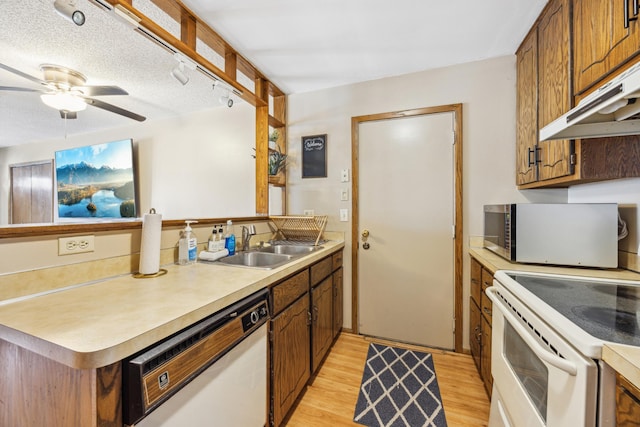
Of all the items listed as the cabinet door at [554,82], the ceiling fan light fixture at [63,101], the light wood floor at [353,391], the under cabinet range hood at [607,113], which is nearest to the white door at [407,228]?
the light wood floor at [353,391]

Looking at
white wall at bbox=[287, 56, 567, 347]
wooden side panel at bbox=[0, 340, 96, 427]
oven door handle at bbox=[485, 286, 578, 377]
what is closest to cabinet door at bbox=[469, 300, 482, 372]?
white wall at bbox=[287, 56, 567, 347]

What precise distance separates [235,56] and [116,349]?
2016 millimetres

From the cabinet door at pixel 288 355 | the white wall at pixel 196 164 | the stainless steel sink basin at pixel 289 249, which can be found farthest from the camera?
the white wall at pixel 196 164

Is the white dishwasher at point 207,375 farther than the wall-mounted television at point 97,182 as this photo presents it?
No

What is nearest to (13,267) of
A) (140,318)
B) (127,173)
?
(140,318)

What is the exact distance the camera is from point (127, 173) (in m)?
3.11

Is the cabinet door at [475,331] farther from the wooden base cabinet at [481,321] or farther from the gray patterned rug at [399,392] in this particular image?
the gray patterned rug at [399,392]

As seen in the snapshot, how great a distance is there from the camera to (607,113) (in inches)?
34.6

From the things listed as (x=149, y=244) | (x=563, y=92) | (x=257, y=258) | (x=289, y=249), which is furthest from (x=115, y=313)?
(x=563, y=92)

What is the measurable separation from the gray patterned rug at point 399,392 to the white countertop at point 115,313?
1029mm

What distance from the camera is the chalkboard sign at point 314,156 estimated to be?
Answer: 2.32 m

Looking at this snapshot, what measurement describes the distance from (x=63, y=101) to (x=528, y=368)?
11.7 ft

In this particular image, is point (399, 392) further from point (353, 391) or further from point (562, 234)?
point (562, 234)

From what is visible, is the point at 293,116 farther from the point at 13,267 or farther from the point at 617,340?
the point at 617,340
